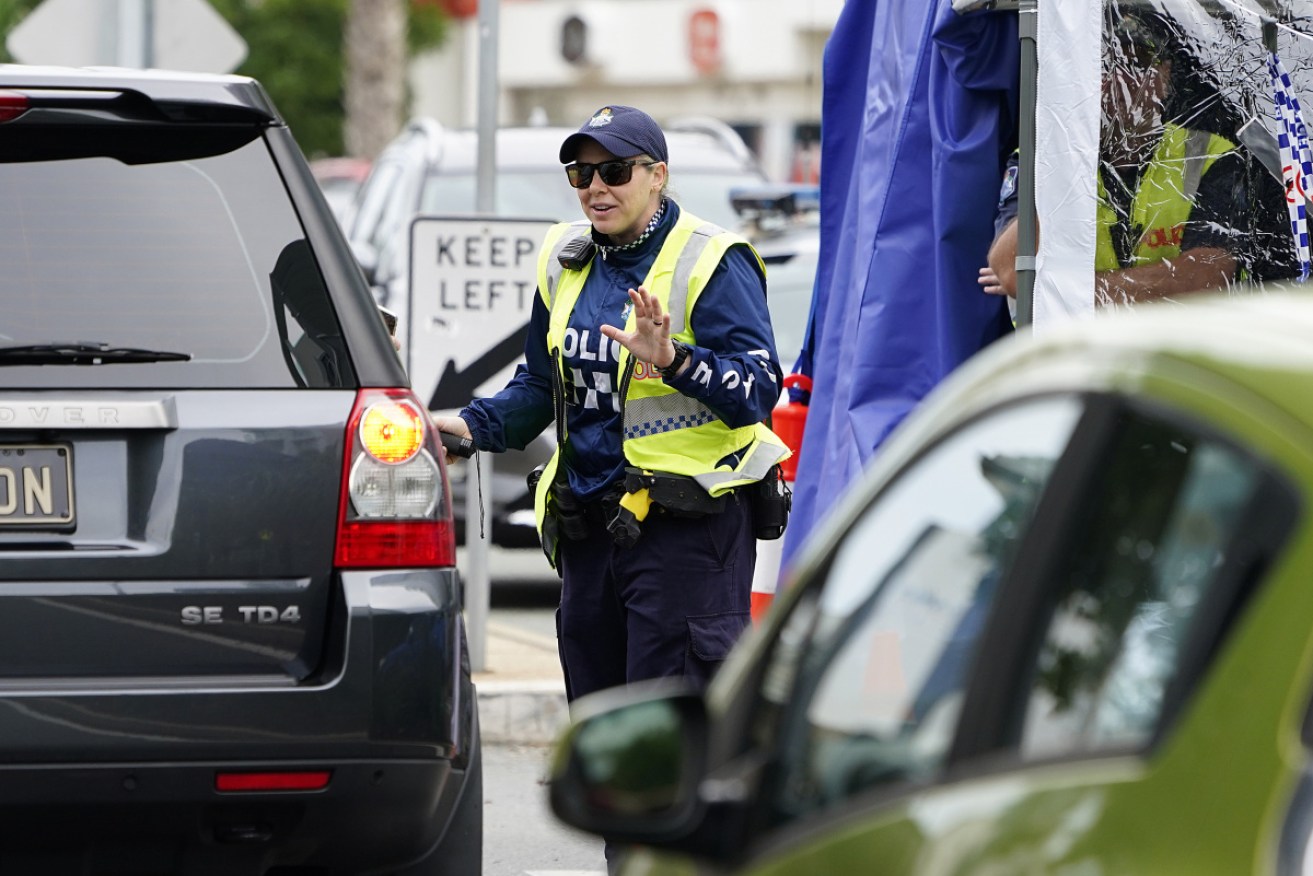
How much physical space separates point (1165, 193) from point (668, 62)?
123ft

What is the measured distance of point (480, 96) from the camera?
7699 millimetres

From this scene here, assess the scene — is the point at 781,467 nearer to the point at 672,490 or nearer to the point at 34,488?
the point at 672,490

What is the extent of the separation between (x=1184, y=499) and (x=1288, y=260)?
3.18m

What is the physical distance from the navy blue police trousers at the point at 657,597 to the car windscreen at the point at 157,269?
3.10ft

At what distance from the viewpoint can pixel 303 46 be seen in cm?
4119

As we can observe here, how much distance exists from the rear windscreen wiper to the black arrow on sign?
370 centimetres

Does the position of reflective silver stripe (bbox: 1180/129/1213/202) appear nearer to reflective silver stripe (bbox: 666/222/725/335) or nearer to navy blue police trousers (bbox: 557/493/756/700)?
reflective silver stripe (bbox: 666/222/725/335)

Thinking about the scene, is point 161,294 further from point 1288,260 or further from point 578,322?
point 1288,260

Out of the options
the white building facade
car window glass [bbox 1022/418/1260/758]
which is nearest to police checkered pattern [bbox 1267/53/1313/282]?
car window glass [bbox 1022/418/1260/758]

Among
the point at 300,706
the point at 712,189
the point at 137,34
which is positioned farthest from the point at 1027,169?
the point at 137,34

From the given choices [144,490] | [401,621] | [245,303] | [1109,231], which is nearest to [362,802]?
[401,621]

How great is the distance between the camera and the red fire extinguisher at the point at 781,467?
612 cm

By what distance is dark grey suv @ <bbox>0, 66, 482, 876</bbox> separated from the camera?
142 inches

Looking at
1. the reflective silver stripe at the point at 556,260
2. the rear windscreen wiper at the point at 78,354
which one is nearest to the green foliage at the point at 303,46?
the reflective silver stripe at the point at 556,260
